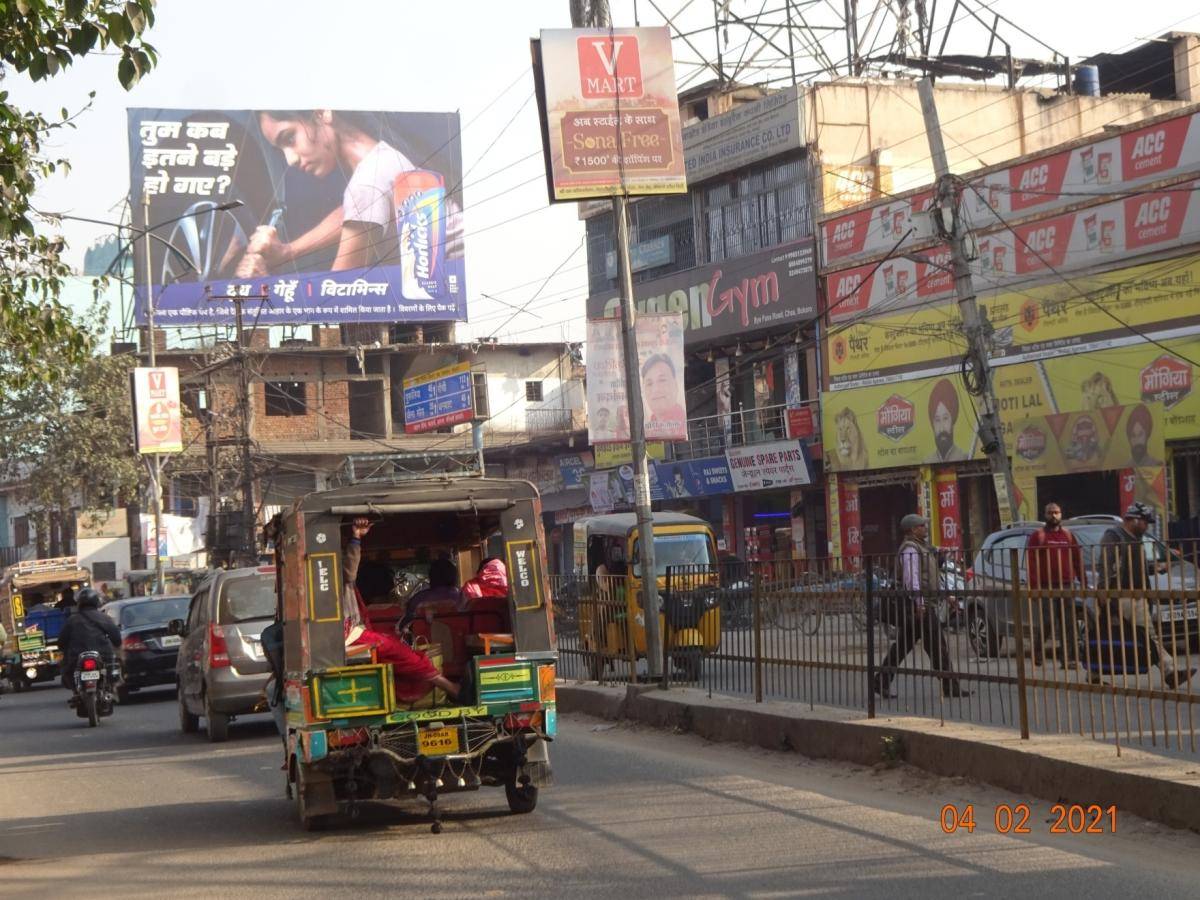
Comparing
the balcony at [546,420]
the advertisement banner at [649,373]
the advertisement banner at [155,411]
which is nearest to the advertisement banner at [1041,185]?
the advertisement banner at [649,373]

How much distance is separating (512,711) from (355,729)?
99 centimetres

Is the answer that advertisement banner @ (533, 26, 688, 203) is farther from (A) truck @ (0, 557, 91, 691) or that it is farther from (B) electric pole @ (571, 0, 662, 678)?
(A) truck @ (0, 557, 91, 691)

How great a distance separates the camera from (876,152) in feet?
131

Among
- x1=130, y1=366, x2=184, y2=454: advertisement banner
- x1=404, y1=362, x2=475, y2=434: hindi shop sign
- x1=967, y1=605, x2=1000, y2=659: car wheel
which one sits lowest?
x1=967, y1=605, x2=1000, y2=659: car wheel

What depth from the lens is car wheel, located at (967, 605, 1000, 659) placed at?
33.6 feet

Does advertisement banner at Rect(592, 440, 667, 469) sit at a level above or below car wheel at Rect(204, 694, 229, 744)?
above

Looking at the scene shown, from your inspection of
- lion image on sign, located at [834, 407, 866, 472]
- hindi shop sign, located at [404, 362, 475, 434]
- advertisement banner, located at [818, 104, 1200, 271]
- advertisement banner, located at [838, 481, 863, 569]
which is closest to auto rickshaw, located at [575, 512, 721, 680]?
advertisement banner, located at [818, 104, 1200, 271]

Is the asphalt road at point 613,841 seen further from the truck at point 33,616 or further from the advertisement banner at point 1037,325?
the advertisement banner at point 1037,325

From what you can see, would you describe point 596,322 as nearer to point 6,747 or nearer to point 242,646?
point 242,646

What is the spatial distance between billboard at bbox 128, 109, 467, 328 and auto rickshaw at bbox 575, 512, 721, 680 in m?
37.1

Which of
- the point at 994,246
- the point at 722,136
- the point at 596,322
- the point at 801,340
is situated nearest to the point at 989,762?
the point at 596,322

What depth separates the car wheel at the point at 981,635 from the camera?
10227 millimetres

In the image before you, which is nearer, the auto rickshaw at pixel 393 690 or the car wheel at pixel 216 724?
the auto rickshaw at pixel 393 690
